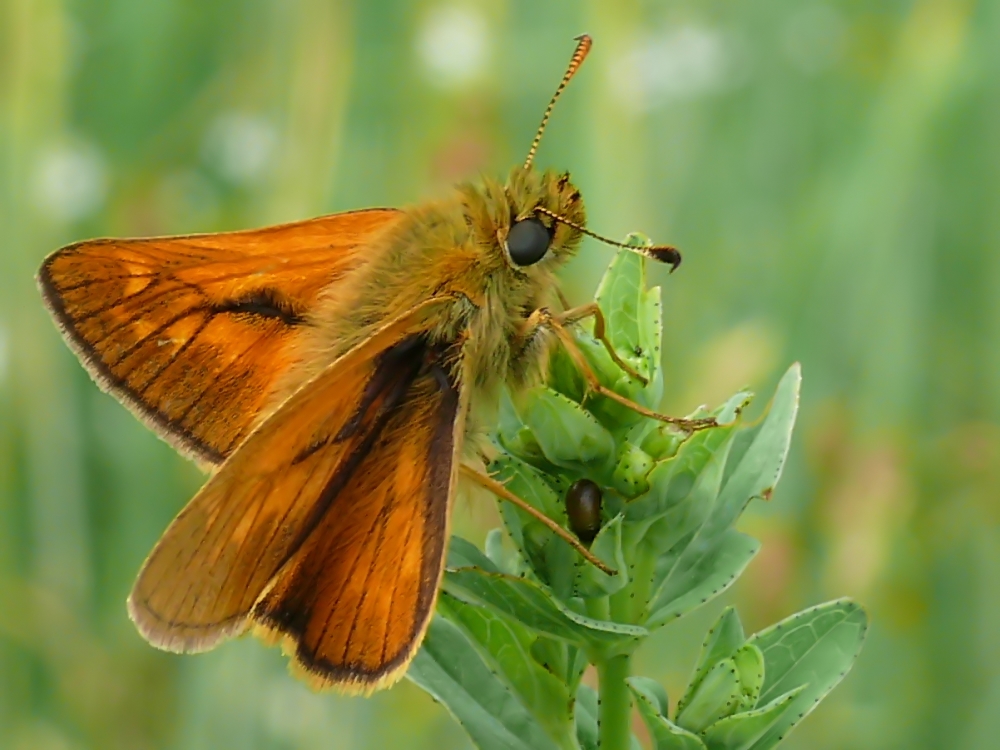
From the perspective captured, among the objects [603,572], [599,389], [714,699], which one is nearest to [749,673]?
[714,699]

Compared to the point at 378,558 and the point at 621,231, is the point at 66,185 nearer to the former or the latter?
the point at 621,231

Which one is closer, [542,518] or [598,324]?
[542,518]

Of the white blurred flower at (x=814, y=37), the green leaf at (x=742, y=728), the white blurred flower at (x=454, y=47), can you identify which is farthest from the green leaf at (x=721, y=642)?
the white blurred flower at (x=814, y=37)

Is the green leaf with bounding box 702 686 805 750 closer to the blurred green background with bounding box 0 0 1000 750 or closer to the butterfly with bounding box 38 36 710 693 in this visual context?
the butterfly with bounding box 38 36 710 693

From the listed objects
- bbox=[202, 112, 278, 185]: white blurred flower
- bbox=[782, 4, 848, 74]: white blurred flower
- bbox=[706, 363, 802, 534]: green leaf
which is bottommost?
bbox=[706, 363, 802, 534]: green leaf

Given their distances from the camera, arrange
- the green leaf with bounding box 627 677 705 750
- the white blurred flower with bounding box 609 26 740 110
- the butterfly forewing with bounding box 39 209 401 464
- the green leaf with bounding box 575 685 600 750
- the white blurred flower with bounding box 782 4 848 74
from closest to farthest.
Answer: the green leaf with bounding box 627 677 705 750 < the green leaf with bounding box 575 685 600 750 < the butterfly forewing with bounding box 39 209 401 464 < the white blurred flower with bounding box 609 26 740 110 < the white blurred flower with bounding box 782 4 848 74

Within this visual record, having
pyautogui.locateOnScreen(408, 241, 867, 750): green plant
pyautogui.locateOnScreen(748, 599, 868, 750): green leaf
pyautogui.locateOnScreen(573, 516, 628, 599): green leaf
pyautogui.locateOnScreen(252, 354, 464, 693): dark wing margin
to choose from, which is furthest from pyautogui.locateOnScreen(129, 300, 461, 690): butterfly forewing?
pyautogui.locateOnScreen(748, 599, 868, 750): green leaf
